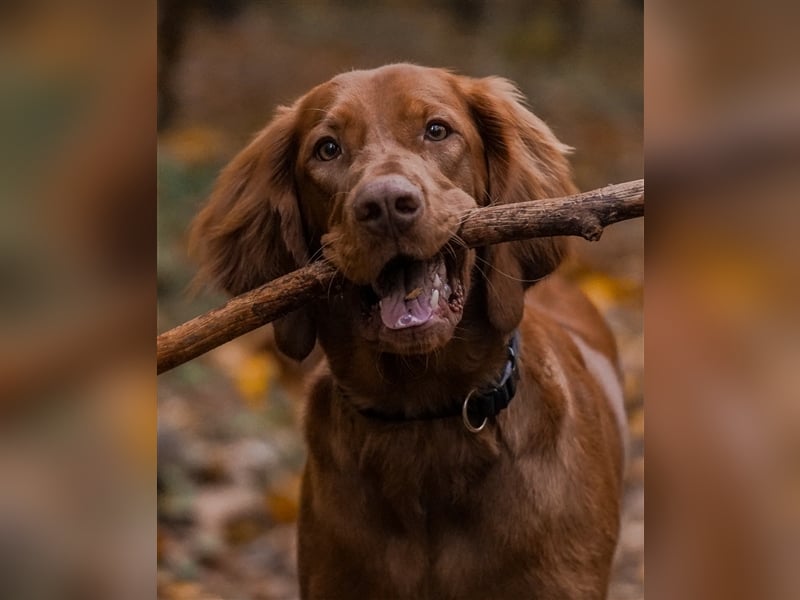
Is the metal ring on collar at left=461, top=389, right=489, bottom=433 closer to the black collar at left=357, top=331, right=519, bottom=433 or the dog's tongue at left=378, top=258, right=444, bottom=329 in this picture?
the black collar at left=357, top=331, right=519, bottom=433

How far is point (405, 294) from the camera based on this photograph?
1.81 m

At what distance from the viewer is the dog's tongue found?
5.90 feet

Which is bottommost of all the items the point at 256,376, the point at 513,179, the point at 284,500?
the point at 284,500

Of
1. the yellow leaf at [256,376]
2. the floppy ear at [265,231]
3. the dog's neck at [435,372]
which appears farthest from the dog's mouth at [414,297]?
the yellow leaf at [256,376]

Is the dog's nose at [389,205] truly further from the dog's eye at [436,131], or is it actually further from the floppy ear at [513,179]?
the floppy ear at [513,179]

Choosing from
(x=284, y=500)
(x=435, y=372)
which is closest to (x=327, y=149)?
(x=435, y=372)

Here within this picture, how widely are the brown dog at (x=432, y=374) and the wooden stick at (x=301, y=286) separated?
2.5 inches

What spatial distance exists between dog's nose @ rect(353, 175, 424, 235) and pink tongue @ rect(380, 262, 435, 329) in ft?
0.38

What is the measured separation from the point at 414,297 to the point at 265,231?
0.46m

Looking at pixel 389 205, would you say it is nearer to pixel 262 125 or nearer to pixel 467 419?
pixel 467 419

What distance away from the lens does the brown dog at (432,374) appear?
194 cm

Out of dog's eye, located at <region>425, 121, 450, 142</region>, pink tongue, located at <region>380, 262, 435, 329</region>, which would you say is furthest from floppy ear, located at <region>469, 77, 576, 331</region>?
pink tongue, located at <region>380, 262, 435, 329</region>

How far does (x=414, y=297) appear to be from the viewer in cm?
181
